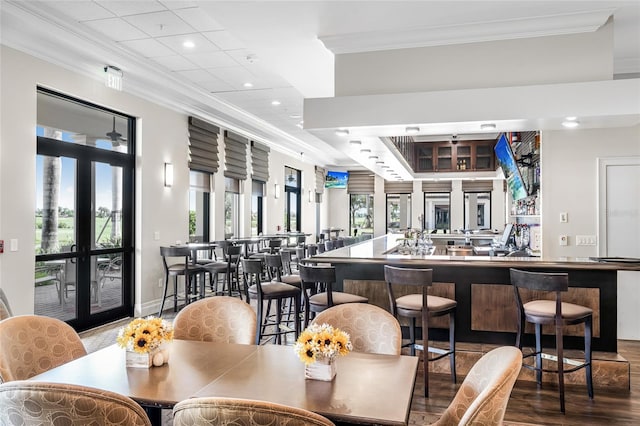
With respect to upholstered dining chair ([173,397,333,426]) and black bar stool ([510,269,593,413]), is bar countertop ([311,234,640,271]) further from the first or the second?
upholstered dining chair ([173,397,333,426])

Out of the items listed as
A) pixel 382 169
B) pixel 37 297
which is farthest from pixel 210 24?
pixel 382 169

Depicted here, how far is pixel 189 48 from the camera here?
202 inches

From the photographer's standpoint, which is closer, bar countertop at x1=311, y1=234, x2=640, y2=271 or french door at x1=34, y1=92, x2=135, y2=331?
bar countertop at x1=311, y1=234, x2=640, y2=271

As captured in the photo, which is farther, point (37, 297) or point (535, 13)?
point (37, 297)

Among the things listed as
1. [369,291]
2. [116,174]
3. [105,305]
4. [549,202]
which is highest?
[116,174]

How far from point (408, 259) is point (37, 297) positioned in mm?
3871

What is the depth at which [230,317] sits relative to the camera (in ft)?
8.84

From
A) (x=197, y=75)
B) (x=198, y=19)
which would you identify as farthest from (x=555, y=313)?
(x=197, y=75)

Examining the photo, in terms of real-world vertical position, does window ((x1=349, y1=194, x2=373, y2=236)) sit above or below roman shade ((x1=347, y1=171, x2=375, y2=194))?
below

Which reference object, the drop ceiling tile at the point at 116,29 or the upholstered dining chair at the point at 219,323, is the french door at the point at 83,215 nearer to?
the drop ceiling tile at the point at 116,29

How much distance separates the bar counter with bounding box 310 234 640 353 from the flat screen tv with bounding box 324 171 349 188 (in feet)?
33.8

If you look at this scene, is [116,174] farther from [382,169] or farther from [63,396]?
[63,396]

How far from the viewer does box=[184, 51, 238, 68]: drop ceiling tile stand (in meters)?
5.35

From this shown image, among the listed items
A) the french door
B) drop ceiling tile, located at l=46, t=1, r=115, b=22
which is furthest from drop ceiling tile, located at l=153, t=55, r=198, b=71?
drop ceiling tile, located at l=46, t=1, r=115, b=22
